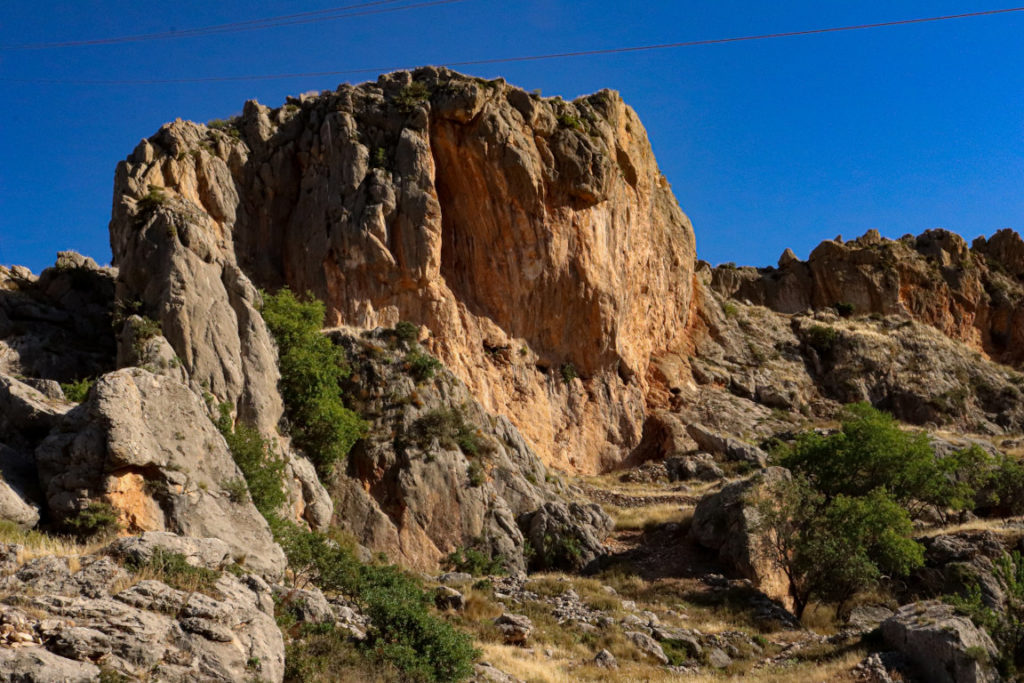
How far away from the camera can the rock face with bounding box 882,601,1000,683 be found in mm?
15633

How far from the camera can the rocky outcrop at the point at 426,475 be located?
74.7ft

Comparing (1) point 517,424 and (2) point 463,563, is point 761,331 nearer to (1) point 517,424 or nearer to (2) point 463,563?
(1) point 517,424

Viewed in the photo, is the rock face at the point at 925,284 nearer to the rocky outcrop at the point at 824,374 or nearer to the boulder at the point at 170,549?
the rocky outcrop at the point at 824,374

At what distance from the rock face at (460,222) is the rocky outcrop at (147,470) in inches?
643

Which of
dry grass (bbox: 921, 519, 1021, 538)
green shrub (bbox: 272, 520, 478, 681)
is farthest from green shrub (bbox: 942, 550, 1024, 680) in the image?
green shrub (bbox: 272, 520, 478, 681)

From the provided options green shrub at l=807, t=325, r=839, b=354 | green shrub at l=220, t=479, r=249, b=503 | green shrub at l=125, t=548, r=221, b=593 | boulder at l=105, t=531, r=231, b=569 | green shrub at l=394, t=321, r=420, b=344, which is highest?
green shrub at l=807, t=325, r=839, b=354

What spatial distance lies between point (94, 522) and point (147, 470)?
1459 mm

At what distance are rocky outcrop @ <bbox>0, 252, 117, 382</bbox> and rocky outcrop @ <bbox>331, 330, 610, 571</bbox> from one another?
7642 millimetres

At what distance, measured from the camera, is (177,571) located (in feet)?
33.0

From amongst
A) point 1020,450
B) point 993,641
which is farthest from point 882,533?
→ point 1020,450

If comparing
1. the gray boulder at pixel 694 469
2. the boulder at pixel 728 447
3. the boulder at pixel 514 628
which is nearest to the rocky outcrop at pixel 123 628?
the boulder at pixel 514 628

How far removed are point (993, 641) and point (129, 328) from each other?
21.6m

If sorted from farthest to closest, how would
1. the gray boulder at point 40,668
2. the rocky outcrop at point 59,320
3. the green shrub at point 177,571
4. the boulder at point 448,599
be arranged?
the rocky outcrop at point 59,320, the boulder at point 448,599, the green shrub at point 177,571, the gray boulder at point 40,668

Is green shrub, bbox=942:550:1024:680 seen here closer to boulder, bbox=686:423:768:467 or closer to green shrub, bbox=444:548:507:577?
green shrub, bbox=444:548:507:577
